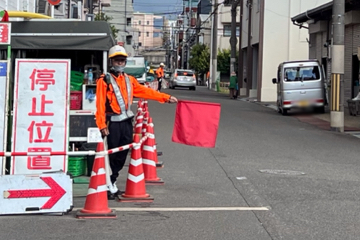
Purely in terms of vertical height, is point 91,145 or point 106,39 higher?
point 106,39

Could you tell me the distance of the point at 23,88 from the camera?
30.3ft

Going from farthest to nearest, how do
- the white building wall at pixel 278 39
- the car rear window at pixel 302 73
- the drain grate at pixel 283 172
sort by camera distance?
1. the white building wall at pixel 278 39
2. the car rear window at pixel 302 73
3. the drain grate at pixel 283 172

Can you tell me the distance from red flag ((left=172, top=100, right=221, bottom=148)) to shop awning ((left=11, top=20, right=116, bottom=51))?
9.36 feet

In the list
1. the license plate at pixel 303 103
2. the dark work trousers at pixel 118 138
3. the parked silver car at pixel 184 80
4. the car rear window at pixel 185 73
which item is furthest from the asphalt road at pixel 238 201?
the car rear window at pixel 185 73

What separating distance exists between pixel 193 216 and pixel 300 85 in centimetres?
1927

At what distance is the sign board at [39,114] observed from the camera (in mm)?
9164

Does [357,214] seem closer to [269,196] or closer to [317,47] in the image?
[269,196]

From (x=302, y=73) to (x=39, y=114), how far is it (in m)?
19.1

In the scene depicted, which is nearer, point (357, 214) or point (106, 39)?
point (357, 214)

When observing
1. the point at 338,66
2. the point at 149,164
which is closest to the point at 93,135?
the point at 149,164

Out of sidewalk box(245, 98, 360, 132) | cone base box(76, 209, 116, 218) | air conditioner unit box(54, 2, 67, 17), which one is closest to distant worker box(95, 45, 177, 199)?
cone base box(76, 209, 116, 218)

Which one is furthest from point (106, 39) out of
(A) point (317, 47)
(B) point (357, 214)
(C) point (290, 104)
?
(A) point (317, 47)

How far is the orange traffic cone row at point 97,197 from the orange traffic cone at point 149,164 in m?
2.46

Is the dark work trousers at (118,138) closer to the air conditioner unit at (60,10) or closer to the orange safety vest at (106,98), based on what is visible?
the orange safety vest at (106,98)
